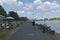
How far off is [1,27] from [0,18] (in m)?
74.1

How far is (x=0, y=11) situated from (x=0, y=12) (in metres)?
1.14

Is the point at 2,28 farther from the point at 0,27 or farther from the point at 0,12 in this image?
the point at 0,12

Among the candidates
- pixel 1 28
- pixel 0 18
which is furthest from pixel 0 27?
pixel 0 18

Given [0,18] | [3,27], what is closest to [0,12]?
[0,18]

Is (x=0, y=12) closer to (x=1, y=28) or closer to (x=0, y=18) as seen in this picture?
(x=0, y=18)

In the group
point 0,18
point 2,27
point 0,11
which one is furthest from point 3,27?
point 0,11

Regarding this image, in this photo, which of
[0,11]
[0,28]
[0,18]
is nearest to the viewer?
[0,28]

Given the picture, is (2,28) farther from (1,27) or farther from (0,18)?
(0,18)

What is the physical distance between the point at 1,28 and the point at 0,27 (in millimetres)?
285

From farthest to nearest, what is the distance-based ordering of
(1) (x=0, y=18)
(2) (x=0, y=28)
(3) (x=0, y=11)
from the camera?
(3) (x=0, y=11) < (1) (x=0, y=18) < (2) (x=0, y=28)

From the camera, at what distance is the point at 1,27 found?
3962cm

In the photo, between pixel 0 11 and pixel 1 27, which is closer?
pixel 1 27

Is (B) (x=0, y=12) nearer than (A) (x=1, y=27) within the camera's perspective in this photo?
No

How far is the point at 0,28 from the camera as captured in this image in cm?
3872
